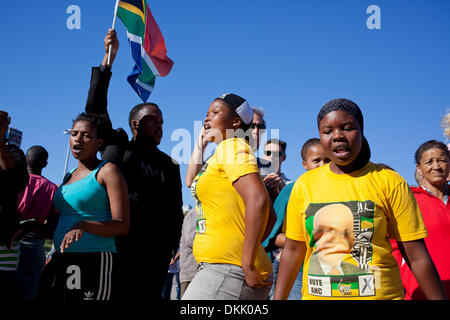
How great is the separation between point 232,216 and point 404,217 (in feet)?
3.52

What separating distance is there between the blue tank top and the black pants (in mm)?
65

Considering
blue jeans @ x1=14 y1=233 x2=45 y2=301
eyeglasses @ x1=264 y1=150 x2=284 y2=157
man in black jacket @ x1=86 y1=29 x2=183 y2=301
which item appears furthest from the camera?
eyeglasses @ x1=264 y1=150 x2=284 y2=157

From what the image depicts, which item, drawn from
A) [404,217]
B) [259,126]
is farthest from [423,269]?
[259,126]

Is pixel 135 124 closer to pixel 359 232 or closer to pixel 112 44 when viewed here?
pixel 112 44

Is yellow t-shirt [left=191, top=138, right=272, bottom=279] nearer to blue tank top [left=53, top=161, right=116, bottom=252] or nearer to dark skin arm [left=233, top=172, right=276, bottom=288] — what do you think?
dark skin arm [left=233, top=172, right=276, bottom=288]

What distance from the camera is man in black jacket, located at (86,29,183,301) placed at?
13.0 feet

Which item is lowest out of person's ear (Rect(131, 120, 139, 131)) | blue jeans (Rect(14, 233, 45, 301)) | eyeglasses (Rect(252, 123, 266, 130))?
blue jeans (Rect(14, 233, 45, 301))

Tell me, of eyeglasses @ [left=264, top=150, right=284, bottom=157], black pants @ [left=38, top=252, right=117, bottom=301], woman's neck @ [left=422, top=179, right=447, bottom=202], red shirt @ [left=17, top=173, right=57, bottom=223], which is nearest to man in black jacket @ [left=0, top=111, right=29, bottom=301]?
black pants @ [left=38, top=252, right=117, bottom=301]

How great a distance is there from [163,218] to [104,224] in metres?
1.05

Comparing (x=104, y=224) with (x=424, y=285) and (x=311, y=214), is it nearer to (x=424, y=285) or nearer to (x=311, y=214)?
(x=311, y=214)

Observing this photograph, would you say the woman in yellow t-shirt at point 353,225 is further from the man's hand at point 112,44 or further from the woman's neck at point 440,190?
the man's hand at point 112,44

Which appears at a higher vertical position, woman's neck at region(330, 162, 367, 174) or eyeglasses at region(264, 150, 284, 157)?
eyeglasses at region(264, 150, 284, 157)

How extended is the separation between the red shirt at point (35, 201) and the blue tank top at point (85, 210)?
228 cm

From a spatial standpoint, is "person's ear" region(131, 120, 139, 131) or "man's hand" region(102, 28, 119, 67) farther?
"man's hand" region(102, 28, 119, 67)
